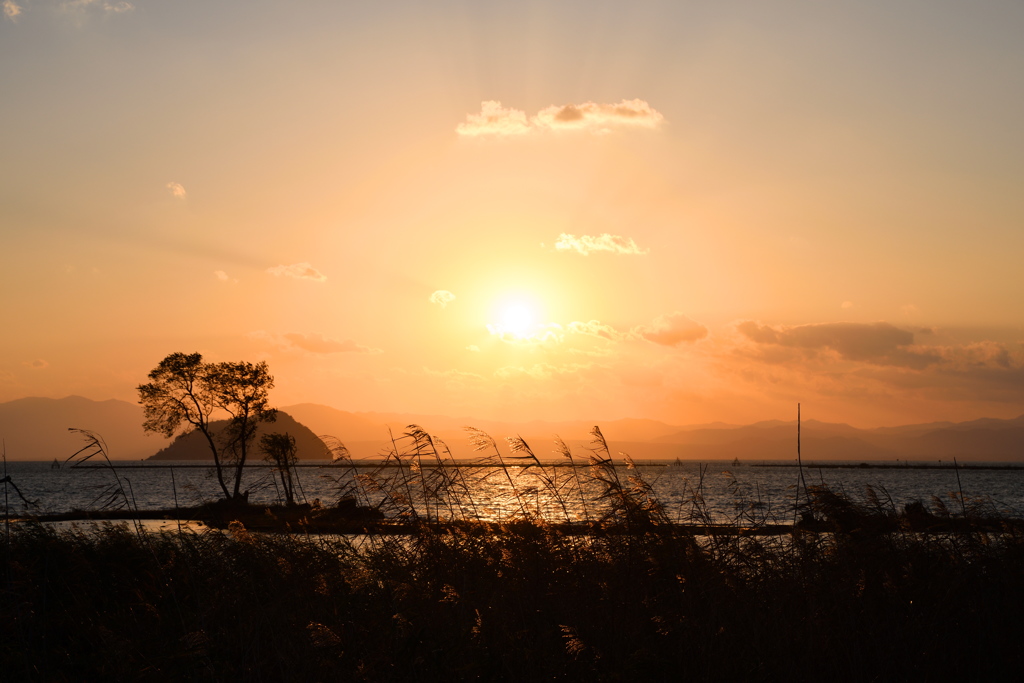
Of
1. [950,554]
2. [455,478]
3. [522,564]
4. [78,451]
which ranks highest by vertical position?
[78,451]

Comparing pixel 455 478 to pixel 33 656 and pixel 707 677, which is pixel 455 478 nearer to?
pixel 707 677

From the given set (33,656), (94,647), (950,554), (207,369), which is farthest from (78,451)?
(207,369)

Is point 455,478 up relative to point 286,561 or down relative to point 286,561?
up

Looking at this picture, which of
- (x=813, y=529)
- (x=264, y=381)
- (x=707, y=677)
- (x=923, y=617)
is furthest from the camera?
(x=264, y=381)

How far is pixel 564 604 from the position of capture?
22.6 feet

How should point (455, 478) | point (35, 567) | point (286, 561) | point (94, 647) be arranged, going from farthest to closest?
1. point (35, 567)
2. point (286, 561)
3. point (455, 478)
4. point (94, 647)

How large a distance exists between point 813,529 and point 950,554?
1.93m

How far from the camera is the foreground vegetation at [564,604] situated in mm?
5867

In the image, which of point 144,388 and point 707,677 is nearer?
point 707,677

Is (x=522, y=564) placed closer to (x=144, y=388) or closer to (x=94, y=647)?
(x=94, y=647)

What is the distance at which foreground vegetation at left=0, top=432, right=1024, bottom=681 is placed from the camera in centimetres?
587

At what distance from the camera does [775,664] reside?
19.2 feet

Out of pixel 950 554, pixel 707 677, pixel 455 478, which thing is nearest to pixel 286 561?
pixel 455 478

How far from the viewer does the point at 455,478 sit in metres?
9.23
